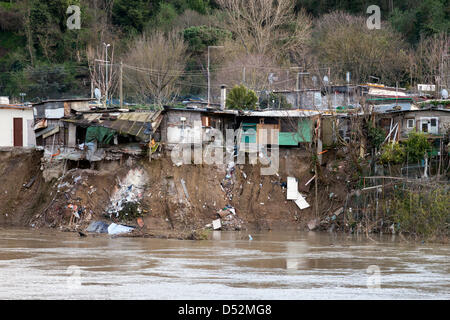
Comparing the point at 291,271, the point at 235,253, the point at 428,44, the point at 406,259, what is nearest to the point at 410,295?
the point at 291,271

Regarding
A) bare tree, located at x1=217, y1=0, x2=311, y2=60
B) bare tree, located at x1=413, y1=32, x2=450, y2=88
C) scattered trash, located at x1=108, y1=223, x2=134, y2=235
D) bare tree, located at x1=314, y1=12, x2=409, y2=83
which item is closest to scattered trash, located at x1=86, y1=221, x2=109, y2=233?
scattered trash, located at x1=108, y1=223, x2=134, y2=235

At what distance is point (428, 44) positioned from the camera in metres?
50.0

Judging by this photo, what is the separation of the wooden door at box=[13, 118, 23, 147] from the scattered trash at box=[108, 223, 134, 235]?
11.0m

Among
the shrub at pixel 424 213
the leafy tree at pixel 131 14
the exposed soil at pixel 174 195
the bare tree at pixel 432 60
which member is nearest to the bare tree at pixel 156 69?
the leafy tree at pixel 131 14

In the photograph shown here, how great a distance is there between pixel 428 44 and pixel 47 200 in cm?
3128

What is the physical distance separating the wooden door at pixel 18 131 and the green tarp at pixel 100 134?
23.7 feet

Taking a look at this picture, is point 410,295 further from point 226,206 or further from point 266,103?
point 266,103

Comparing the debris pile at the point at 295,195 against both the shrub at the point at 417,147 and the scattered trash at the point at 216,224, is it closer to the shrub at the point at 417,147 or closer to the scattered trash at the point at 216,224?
the scattered trash at the point at 216,224

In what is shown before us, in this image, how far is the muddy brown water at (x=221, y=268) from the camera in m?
15.1

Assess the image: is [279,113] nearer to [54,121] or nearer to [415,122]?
[415,122]

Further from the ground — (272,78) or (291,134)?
(272,78)

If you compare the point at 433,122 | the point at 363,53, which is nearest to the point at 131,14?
the point at 363,53

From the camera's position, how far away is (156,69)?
51406mm

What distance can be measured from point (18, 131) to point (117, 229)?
11.8 meters
